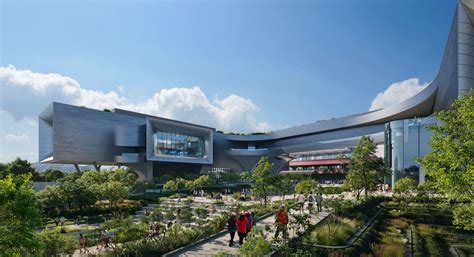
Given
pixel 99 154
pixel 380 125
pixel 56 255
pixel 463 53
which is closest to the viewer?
pixel 56 255

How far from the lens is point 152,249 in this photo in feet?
33.9

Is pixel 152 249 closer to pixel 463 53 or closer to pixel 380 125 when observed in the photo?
pixel 463 53

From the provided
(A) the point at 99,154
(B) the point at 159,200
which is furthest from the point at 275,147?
(B) the point at 159,200

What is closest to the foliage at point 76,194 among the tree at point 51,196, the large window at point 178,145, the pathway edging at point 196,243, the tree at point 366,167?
the tree at point 51,196

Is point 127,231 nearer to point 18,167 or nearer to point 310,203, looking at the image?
point 310,203

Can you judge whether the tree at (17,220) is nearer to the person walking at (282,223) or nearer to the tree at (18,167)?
the person walking at (282,223)

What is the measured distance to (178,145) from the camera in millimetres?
63062

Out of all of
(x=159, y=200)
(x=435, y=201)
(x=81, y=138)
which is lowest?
(x=159, y=200)

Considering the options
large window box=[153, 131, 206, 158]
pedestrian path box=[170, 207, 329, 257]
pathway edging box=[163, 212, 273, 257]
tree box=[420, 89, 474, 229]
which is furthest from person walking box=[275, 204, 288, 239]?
large window box=[153, 131, 206, 158]

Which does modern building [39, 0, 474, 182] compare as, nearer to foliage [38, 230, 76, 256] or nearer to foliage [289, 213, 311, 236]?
foliage [289, 213, 311, 236]

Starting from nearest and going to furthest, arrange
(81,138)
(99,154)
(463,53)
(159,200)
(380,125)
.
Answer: (463,53) < (159,200) < (81,138) < (99,154) < (380,125)

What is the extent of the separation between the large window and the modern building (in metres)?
0.06

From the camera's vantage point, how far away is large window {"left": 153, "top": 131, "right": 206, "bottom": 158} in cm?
5966

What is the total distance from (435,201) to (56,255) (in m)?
26.0
